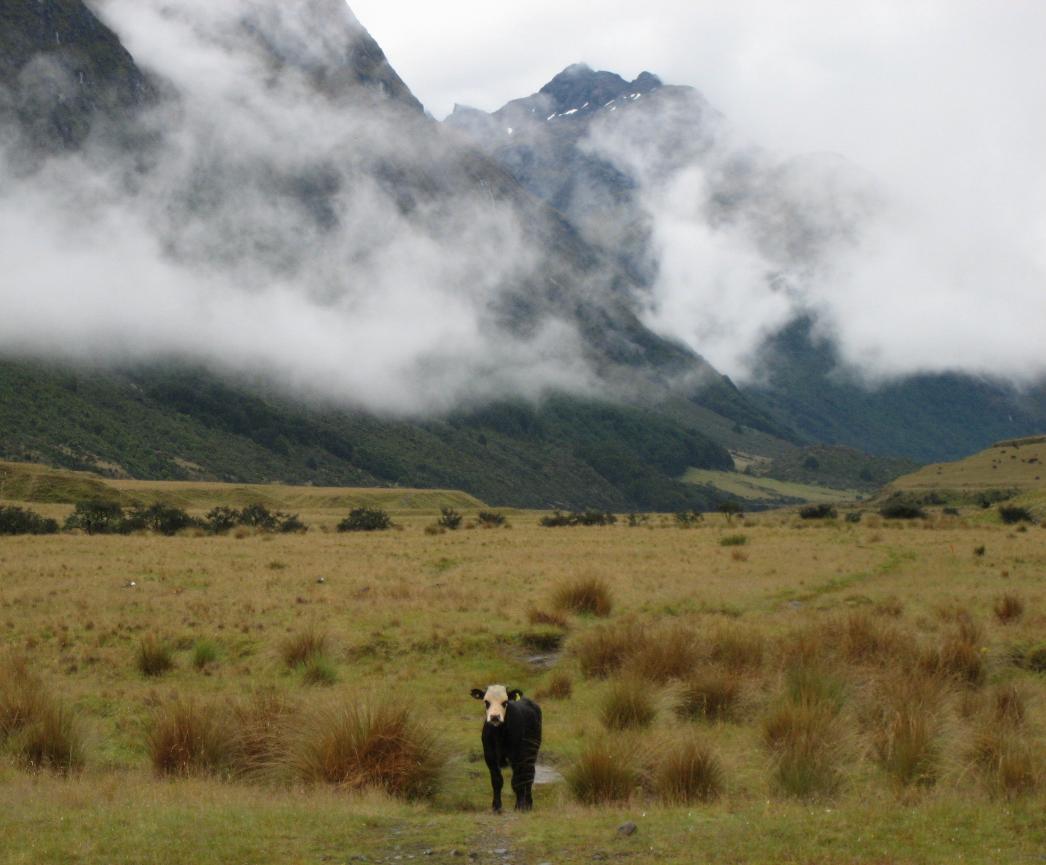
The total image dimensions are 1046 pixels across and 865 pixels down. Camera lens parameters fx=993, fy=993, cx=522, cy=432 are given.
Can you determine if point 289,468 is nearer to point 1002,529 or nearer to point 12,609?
point 1002,529

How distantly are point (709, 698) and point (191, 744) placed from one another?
782 cm

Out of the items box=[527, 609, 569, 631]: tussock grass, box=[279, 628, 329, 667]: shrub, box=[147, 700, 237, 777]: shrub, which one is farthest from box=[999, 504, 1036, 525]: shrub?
box=[147, 700, 237, 777]: shrub

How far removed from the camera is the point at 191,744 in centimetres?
1287

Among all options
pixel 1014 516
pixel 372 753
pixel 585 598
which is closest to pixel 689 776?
pixel 372 753

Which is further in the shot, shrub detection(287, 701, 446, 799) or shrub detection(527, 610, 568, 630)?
shrub detection(527, 610, 568, 630)

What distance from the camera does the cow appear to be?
440 inches

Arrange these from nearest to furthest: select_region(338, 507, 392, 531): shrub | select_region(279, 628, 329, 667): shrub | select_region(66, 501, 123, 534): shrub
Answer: select_region(279, 628, 329, 667): shrub
select_region(66, 501, 123, 534): shrub
select_region(338, 507, 392, 531): shrub

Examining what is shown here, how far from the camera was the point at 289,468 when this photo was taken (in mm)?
179375

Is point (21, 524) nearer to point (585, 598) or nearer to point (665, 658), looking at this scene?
point (585, 598)

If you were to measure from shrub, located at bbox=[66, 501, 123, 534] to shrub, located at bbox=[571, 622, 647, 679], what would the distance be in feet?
140

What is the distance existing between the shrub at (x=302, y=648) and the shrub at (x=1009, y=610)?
14642 mm

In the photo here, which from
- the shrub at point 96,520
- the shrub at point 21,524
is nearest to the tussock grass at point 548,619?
the shrub at point 96,520

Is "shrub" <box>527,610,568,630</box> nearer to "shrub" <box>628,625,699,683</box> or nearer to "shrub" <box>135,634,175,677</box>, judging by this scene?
"shrub" <box>628,625,699,683</box>

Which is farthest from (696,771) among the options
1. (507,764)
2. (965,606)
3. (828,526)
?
(828,526)
